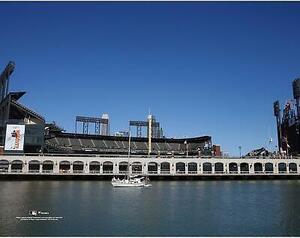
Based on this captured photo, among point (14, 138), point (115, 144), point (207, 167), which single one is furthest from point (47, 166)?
point (115, 144)

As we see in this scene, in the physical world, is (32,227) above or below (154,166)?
below

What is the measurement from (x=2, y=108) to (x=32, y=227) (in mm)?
110612

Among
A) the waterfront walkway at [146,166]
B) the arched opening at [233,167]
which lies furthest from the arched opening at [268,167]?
the arched opening at [233,167]

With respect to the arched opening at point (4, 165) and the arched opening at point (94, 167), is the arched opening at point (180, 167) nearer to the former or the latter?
the arched opening at point (94, 167)

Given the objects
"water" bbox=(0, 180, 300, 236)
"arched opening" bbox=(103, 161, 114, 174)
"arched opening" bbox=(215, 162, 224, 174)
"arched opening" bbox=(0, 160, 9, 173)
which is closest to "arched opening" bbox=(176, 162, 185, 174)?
"arched opening" bbox=(215, 162, 224, 174)

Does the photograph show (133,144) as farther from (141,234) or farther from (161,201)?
(141,234)

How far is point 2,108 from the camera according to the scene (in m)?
136

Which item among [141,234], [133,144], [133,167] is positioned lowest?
[141,234]

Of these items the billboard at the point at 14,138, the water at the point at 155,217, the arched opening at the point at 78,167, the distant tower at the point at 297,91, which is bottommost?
the water at the point at 155,217

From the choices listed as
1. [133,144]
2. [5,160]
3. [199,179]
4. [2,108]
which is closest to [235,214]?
[199,179]

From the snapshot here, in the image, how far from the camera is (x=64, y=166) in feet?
378

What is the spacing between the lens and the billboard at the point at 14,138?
114356mm

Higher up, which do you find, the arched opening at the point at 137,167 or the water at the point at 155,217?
the arched opening at the point at 137,167

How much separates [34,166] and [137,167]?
3217cm
